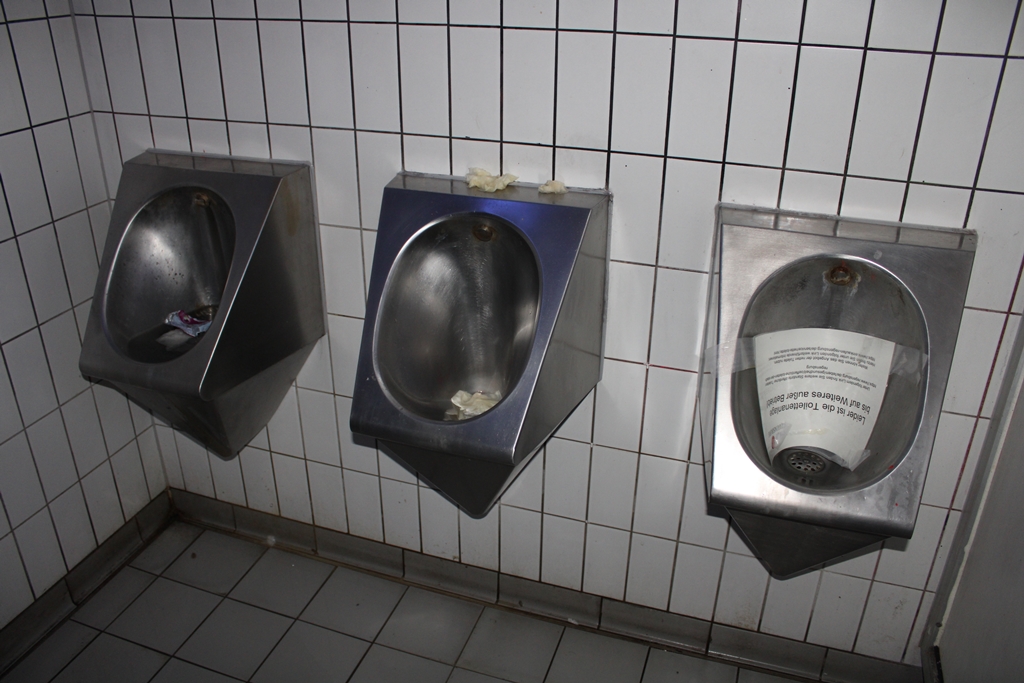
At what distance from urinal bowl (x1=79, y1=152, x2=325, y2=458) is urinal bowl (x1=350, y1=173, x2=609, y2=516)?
294 mm

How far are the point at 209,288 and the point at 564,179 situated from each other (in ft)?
3.01

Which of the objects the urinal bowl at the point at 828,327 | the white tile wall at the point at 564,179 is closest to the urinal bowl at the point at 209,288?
the white tile wall at the point at 564,179

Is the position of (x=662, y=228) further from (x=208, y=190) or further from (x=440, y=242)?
(x=208, y=190)

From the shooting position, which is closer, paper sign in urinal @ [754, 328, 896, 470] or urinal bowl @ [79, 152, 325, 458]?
paper sign in urinal @ [754, 328, 896, 470]

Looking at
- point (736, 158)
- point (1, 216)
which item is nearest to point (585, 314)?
point (736, 158)

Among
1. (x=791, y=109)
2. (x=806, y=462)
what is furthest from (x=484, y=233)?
(x=806, y=462)

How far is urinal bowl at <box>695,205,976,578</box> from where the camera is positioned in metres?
1.22

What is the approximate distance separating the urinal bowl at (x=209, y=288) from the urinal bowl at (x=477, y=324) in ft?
0.97

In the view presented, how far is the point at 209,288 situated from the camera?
6.15 feet

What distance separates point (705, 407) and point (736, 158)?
482 millimetres

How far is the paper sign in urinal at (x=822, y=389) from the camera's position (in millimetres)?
1332

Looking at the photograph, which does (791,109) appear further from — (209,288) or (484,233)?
(209,288)

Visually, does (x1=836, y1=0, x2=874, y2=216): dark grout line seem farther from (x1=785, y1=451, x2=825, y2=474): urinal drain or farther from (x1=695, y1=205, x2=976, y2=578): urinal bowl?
(x1=785, y1=451, x2=825, y2=474): urinal drain

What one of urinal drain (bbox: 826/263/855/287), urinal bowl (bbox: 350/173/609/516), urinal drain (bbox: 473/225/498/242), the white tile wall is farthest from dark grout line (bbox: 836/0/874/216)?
urinal drain (bbox: 473/225/498/242)
